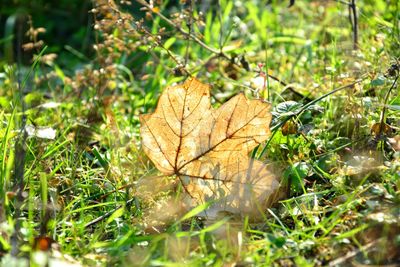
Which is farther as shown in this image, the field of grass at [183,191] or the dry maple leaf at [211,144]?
the dry maple leaf at [211,144]

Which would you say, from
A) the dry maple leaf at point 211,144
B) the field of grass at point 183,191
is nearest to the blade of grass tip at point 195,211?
the field of grass at point 183,191

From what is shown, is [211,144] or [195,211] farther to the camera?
[211,144]

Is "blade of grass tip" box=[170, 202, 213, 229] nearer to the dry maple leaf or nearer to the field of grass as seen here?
the field of grass

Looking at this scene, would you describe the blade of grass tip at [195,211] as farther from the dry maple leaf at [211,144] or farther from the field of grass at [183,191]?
the dry maple leaf at [211,144]

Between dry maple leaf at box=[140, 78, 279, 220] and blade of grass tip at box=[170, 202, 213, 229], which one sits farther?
dry maple leaf at box=[140, 78, 279, 220]

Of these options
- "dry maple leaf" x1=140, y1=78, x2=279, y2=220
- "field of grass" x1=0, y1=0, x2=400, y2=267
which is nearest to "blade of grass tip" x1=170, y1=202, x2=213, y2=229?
"field of grass" x1=0, y1=0, x2=400, y2=267
